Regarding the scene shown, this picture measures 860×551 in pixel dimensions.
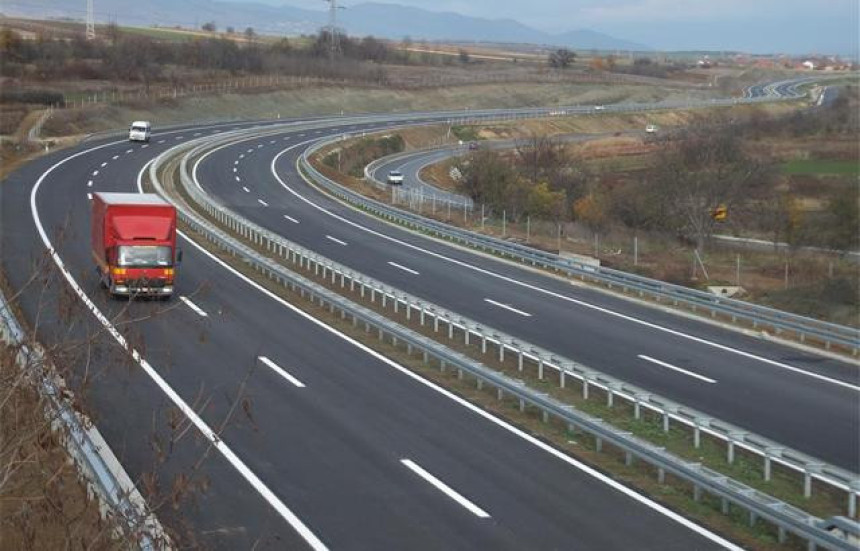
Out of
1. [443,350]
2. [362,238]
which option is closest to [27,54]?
[362,238]

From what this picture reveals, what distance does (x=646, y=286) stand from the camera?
35.6 m

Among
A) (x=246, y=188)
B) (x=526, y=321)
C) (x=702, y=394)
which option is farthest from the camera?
(x=246, y=188)

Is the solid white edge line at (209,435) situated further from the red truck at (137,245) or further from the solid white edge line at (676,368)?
the solid white edge line at (676,368)

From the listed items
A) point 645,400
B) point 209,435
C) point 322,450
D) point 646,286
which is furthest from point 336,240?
point 209,435

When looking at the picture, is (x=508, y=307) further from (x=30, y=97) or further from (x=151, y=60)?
(x=151, y=60)

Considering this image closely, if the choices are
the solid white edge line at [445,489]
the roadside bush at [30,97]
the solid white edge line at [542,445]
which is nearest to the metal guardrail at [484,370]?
the solid white edge line at [542,445]

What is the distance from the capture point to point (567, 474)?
1727cm

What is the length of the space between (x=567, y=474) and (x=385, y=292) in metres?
14.8

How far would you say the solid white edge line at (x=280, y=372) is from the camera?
22.5 meters

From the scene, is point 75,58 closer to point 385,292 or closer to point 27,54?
point 27,54

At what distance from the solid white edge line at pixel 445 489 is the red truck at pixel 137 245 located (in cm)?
1423

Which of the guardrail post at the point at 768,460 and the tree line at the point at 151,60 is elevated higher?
the tree line at the point at 151,60

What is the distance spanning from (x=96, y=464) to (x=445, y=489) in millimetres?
4893

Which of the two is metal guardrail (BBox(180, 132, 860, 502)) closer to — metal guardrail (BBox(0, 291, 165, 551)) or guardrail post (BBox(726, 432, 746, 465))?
guardrail post (BBox(726, 432, 746, 465))
